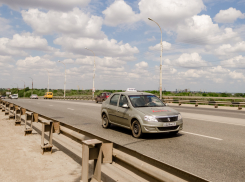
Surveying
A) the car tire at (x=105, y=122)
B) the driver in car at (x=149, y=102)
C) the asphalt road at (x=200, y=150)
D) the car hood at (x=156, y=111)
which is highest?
the driver in car at (x=149, y=102)

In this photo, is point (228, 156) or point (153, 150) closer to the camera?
point (228, 156)

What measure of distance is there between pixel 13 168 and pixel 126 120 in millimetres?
4290

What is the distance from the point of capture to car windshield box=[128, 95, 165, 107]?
8.93 metres

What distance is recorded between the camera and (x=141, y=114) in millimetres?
8047

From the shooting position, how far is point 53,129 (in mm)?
6715

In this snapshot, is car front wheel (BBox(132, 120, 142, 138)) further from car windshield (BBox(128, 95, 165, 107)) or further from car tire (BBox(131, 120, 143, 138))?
car windshield (BBox(128, 95, 165, 107))

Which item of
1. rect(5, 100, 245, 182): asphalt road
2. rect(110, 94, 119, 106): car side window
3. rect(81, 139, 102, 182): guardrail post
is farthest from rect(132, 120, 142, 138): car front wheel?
rect(81, 139, 102, 182): guardrail post

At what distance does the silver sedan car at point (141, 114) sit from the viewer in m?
7.82

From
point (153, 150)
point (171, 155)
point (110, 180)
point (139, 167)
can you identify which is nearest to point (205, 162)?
point (171, 155)

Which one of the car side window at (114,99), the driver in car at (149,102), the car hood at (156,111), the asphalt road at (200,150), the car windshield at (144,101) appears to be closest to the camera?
the asphalt road at (200,150)

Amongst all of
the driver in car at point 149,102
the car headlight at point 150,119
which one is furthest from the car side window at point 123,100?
the car headlight at point 150,119

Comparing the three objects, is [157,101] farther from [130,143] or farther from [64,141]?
[64,141]

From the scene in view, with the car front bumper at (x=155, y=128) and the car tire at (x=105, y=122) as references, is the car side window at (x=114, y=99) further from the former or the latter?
the car front bumper at (x=155, y=128)

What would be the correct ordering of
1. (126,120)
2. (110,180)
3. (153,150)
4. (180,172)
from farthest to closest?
(126,120), (153,150), (110,180), (180,172)
